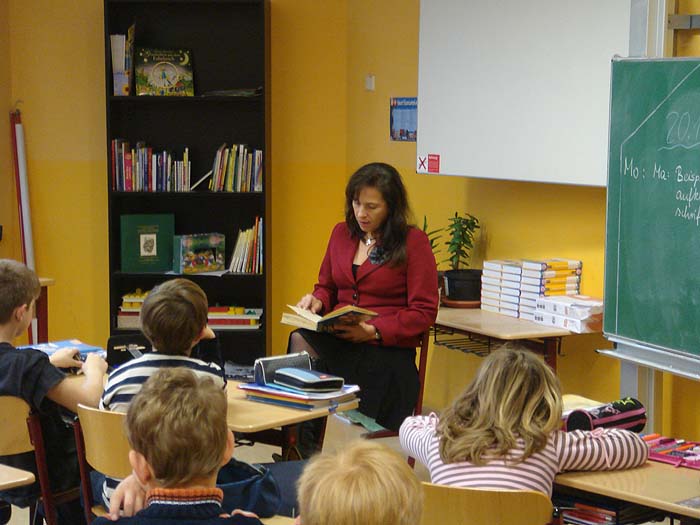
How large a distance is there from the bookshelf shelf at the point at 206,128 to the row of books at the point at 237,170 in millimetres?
50

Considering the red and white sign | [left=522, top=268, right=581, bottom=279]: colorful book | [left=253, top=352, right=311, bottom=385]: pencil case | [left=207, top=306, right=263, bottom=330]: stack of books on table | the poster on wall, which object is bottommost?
[left=207, top=306, right=263, bottom=330]: stack of books on table

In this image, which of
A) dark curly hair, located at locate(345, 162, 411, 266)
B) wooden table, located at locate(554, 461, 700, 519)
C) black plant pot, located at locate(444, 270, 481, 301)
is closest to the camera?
wooden table, located at locate(554, 461, 700, 519)

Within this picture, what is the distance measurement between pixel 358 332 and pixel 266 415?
1.28 meters

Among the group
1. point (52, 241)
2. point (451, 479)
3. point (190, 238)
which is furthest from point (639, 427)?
point (52, 241)

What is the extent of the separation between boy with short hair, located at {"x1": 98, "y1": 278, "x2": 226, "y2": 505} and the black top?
0.72 feet

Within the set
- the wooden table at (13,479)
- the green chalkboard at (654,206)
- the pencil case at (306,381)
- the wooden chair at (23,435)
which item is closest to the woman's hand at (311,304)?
the pencil case at (306,381)

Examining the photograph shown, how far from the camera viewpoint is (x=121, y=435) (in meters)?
2.84

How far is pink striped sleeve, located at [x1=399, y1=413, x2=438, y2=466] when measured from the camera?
2763 mm

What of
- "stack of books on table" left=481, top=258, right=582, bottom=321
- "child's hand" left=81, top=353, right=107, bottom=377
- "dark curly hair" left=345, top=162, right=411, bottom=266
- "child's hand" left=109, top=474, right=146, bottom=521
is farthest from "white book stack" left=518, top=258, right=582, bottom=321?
"child's hand" left=109, top=474, right=146, bottom=521

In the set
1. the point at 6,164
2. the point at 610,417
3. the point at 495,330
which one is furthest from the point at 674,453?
the point at 6,164

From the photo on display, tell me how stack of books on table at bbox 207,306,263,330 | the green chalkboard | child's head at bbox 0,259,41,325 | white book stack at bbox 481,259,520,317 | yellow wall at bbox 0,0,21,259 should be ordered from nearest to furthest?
child's head at bbox 0,259,41,325 → the green chalkboard → white book stack at bbox 481,259,520,317 → stack of books on table at bbox 207,306,263,330 → yellow wall at bbox 0,0,21,259

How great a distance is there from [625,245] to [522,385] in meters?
1.27

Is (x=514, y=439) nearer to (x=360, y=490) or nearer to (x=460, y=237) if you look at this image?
(x=360, y=490)

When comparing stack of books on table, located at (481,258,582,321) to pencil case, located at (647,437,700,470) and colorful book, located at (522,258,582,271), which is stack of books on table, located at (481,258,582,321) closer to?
colorful book, located at (522,258,582,271)
